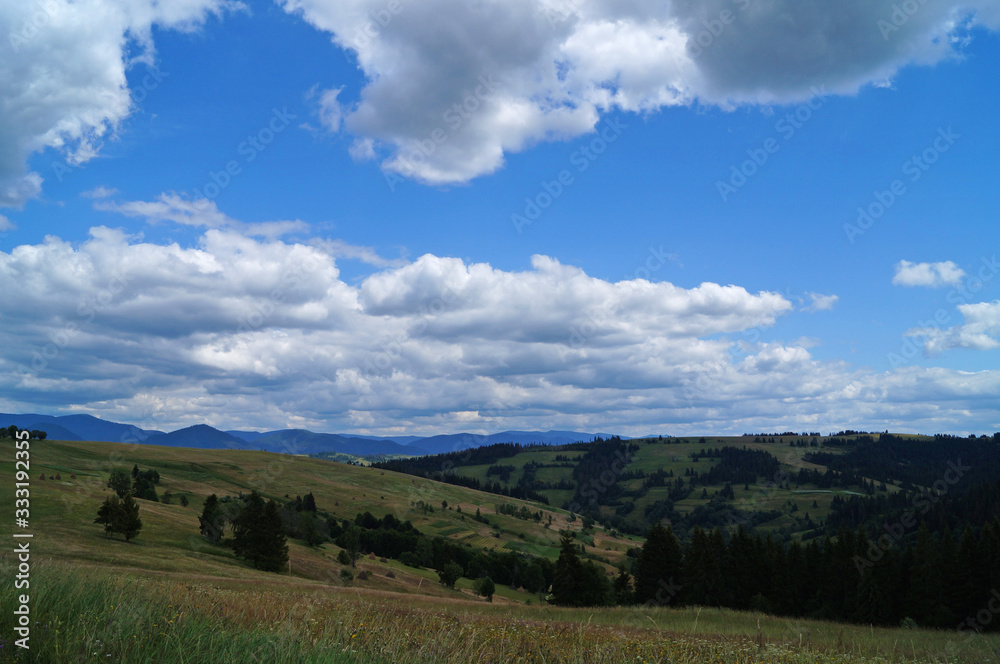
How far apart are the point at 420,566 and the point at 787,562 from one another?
97.9 metres

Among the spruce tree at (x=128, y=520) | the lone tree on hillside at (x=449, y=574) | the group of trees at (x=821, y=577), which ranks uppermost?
the spruce tree at (x=128, y=520)

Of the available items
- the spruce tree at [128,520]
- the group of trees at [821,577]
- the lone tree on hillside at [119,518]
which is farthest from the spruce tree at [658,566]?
the lone tree on hillside at [119,518]

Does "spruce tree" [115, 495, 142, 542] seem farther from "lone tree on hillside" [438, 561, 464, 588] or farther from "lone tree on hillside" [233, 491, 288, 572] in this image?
"lone tree on hillside" [438, 561, 464, 588]

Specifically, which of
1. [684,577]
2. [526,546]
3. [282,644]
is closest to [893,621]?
[684,577]

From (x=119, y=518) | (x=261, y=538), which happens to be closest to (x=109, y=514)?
(x=119, y=518)

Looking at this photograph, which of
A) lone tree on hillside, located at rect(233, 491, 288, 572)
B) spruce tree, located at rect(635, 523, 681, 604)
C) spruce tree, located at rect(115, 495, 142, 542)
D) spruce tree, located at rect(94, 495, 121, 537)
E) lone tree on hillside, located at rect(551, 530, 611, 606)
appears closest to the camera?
lone tree on hillside, located at rect(551, 530, 611, 606)

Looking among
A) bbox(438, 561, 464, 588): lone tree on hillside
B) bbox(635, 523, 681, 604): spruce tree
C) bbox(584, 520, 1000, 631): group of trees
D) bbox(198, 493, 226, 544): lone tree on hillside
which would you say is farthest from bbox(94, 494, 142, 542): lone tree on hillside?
bbox(635, 523, 681, 604): spruce tree

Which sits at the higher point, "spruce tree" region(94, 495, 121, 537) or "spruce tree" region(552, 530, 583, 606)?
"spruce tree" region(94, 495, 121, 537)

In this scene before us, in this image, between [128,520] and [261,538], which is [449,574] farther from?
[128,520]

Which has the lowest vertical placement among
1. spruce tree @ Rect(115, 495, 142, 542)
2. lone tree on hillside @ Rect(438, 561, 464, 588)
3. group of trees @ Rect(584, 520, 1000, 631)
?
lone tree on hillside @ Rect(438, 561, 464, 588)

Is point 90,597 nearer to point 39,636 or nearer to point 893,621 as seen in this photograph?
point 39,636

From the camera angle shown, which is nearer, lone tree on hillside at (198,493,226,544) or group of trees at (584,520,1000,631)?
group of trees at (584,520,1000,631)

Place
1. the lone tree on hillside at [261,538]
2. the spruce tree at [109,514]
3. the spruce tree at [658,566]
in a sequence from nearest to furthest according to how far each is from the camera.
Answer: the spruce tree at [658,566] < the spruce tree at [109,514] < the lone tree on hillside at [261,538]

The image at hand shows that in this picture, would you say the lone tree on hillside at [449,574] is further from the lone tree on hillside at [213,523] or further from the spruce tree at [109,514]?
the spruce tree at [109,514]
